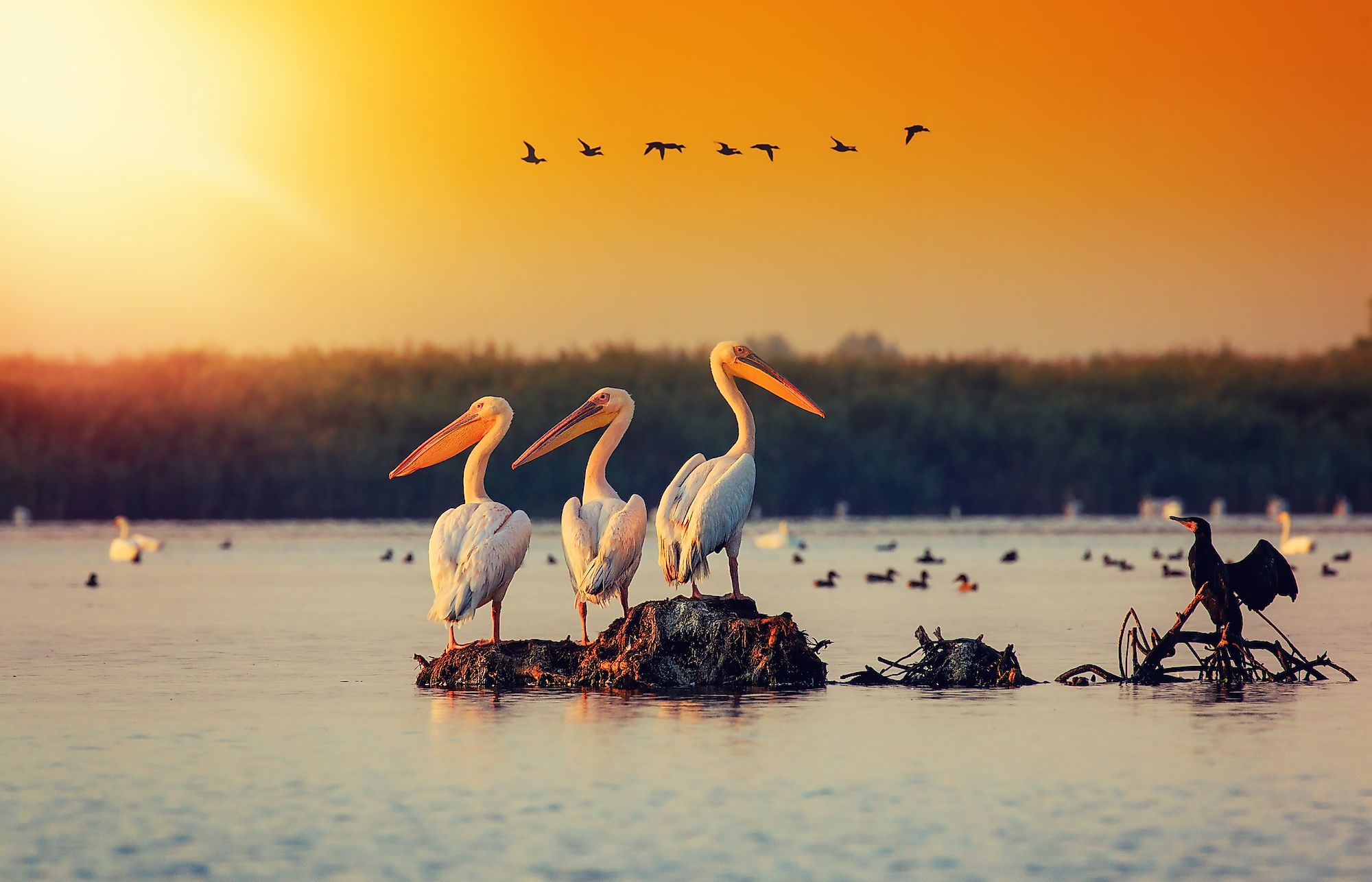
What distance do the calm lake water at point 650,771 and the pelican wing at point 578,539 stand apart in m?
0.82

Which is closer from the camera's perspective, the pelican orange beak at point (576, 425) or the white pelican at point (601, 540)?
the white pelican at point (601, 540)

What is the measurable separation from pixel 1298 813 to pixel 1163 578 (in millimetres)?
17693

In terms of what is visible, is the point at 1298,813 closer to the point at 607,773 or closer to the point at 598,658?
the point at 607,773

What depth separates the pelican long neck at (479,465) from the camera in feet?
40.0

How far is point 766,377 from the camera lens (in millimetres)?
13133

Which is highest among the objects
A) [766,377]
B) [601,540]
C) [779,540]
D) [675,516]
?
[766,377]

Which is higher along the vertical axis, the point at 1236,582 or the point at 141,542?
the point at 141,542

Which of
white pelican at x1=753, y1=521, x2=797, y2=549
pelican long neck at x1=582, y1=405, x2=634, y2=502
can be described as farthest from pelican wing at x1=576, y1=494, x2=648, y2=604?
white pelican at x1=753, y1=521, x2=797, y2=549

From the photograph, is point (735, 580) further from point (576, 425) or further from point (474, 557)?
point (576, 425)

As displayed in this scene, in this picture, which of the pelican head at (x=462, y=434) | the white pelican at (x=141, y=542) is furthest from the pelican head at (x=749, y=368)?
the white pelican at (x=141, y=542)

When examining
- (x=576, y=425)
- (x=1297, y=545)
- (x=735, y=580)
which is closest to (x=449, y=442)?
(x=576, y=425)

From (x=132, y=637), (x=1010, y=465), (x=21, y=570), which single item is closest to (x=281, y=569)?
(x=21, y=570)

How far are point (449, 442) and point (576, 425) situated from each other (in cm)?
95

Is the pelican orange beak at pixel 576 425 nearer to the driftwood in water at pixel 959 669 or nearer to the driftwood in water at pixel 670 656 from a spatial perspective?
the driftwood in water at pixel 670 656
